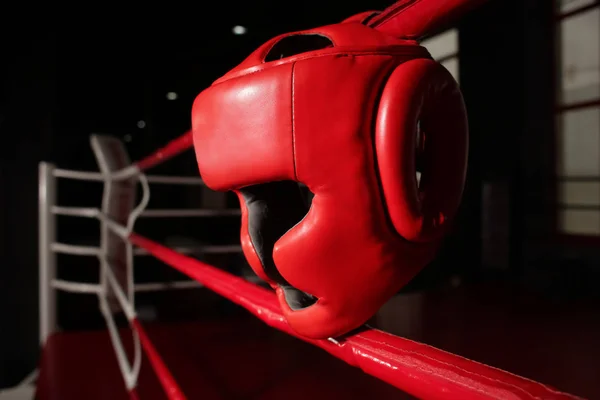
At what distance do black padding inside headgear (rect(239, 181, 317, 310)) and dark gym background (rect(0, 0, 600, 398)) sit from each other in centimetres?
207

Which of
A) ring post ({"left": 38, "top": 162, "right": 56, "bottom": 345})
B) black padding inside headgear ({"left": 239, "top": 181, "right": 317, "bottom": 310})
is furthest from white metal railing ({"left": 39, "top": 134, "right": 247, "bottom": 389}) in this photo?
black padding inside headgear ({"left": 239, "top": 181, "right": 317, "bottom": 310})

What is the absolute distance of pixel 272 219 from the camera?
0.41 m

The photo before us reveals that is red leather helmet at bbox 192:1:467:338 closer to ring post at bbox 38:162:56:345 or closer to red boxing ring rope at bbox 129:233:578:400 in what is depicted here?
red boxing ring rope at bbox 129:233:578:400

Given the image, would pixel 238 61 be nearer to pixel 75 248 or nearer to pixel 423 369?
pixel 75 248

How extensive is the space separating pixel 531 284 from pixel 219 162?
319 centimetres

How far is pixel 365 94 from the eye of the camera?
10.5 inches

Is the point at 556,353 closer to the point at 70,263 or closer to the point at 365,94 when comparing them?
the point at 365,94

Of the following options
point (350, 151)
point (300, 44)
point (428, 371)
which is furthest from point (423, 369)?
point (300, 44)

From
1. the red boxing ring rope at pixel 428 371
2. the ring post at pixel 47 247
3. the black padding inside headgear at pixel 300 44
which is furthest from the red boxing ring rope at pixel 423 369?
the ring post at pixel 47 247

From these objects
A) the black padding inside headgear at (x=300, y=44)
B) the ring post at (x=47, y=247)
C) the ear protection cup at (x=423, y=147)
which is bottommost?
the ring post at (x=47, y=247)

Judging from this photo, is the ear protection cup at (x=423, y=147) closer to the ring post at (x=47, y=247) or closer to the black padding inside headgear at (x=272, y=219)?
the black padding inside headgear at (x=272, y=219)

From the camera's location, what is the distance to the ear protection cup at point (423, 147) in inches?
10.3

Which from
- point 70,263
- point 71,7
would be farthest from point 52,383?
point 70,263

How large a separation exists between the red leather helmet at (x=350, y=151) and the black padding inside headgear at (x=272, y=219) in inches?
1.9
